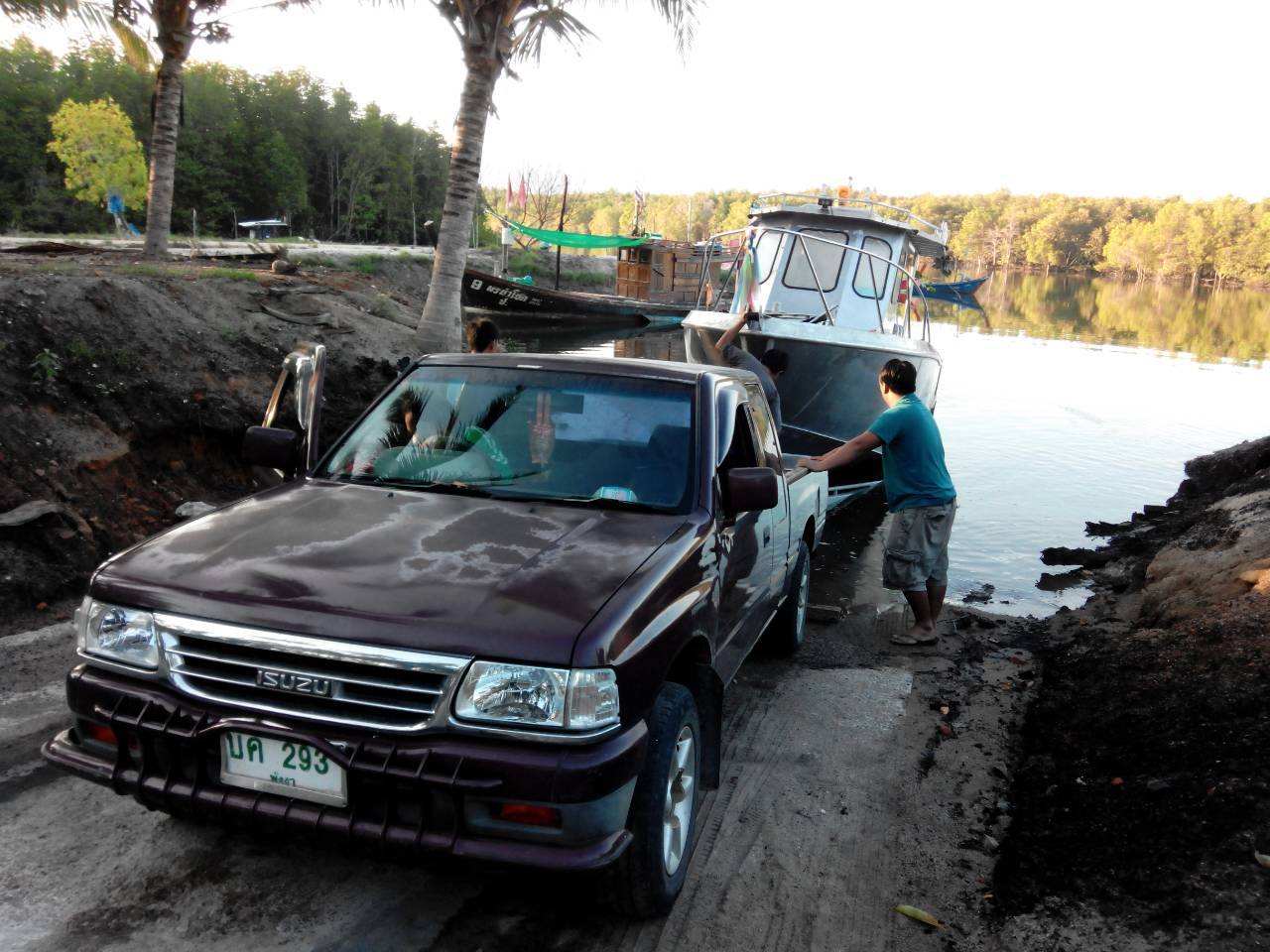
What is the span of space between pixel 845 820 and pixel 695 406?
186 cm

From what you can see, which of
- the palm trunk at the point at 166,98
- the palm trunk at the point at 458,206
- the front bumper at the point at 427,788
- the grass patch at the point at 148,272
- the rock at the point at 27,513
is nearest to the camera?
the front bumper at the point at 427,788

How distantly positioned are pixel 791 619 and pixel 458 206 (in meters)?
7.92

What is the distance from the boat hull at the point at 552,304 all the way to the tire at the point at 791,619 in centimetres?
2614

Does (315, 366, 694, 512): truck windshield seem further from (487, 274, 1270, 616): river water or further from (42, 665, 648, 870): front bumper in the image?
(487, 274, 1270, 616): river water

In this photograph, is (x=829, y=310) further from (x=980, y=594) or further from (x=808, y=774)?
(x=808, y=774)

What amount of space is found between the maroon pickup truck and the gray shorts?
10.4 feet

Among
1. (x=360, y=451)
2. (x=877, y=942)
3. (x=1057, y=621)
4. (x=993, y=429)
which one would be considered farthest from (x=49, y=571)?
(x=993, y=429)

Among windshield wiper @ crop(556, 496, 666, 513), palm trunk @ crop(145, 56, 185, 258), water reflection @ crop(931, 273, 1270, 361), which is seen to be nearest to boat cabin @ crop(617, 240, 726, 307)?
water reflection @ crop(931, 273, 1270, 361)

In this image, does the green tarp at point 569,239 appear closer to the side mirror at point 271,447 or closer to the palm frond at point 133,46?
the palm frond at point 133,46

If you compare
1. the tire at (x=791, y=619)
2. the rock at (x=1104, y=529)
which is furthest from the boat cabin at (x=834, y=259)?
the tire at (x=791, y=619)

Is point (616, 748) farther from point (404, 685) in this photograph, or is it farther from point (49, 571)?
point (49, 571)

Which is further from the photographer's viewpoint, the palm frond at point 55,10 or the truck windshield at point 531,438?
the palm frond at point 55,10

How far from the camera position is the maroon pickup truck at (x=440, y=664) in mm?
2631

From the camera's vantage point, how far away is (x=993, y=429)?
1897 centimetres
